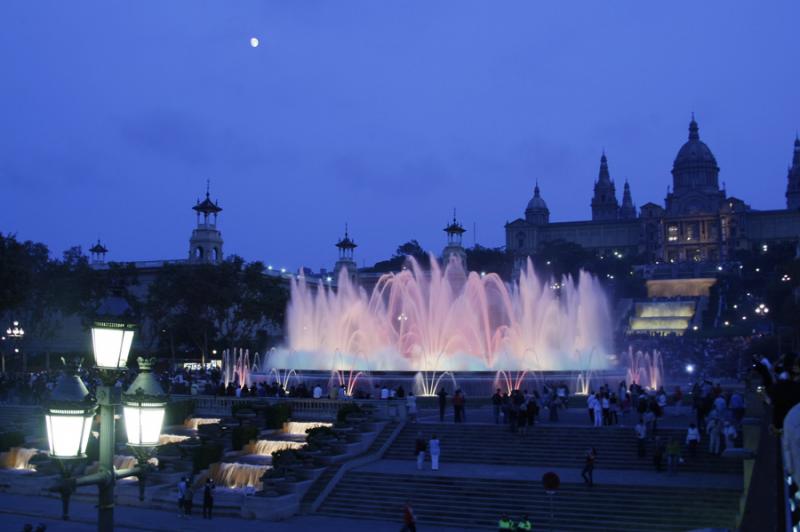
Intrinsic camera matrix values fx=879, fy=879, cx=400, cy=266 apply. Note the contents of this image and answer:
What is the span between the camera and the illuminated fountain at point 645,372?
4438cm

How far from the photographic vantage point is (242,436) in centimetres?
3172

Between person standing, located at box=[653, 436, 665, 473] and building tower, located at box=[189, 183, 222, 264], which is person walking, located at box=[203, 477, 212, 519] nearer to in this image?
person standing, located at box=[653, 436, 665, 473]

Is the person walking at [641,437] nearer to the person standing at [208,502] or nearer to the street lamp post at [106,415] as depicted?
the person standing at [208,502]

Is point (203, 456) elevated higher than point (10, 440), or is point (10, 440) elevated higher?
point (10, 440)

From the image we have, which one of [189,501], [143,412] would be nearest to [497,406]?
[189,501]

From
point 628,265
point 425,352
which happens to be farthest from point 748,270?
point 425,352

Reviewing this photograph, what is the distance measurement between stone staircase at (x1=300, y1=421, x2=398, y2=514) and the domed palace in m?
131

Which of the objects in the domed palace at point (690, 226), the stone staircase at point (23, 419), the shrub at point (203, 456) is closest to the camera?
the shrub at point (203, 456)

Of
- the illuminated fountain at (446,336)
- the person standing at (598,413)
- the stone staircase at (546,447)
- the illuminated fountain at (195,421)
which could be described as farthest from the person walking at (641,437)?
the illuminated fountain at (195,421)

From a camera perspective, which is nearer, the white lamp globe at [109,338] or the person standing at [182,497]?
the white lamp globe at [109,338]

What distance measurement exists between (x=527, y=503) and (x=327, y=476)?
6.83 meters

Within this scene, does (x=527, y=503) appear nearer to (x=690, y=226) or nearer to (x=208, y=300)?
(x=208, y=300)

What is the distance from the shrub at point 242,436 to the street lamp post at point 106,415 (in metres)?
23.6

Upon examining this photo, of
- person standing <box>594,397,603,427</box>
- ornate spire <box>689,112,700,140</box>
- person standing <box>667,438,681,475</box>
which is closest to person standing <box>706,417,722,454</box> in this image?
person standing <box>667,438,681,475</box>
